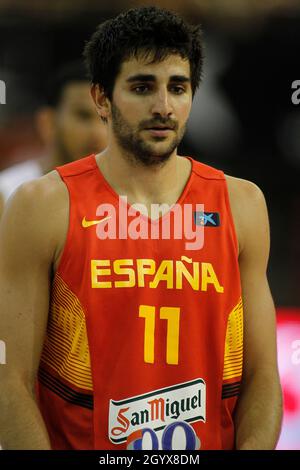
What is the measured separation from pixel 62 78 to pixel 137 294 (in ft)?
6.63

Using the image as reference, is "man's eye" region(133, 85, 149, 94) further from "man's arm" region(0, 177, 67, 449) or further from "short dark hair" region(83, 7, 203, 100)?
"man's arm" region(0, 177, 67, 449)

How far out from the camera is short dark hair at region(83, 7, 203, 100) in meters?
2.24

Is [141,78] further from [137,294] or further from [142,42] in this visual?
[137,294]

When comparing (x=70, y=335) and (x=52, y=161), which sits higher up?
(x=52, y=161)

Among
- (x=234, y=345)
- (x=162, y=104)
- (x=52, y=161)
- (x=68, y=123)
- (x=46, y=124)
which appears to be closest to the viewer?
(x=162, y=104)

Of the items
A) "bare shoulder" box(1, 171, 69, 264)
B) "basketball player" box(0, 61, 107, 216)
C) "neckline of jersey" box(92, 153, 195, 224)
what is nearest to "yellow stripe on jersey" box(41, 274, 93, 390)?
"bare shoulder" box(1, 171, 69, 264)

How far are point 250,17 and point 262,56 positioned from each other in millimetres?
260

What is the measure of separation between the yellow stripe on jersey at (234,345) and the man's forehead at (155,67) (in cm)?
73

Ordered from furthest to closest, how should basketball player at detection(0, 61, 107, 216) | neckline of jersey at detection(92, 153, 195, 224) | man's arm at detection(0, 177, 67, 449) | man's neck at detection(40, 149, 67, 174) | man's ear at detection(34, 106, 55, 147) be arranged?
man's ear at detection(34, 106, 55, 147) < man's neck at detection(40, 149, 67, 174) < basketball player at detection(0, 61, 107, 216) < neckline of jersey at detection(92, 153, 195, 224) < man's arm at detection(0, 177, 67, 449)

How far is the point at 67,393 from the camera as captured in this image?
2279 mm

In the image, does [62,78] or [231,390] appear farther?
[62,78]

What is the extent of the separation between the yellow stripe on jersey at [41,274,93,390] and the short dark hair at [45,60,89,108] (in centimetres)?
182

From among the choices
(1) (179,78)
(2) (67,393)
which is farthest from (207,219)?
(2) (67,393)

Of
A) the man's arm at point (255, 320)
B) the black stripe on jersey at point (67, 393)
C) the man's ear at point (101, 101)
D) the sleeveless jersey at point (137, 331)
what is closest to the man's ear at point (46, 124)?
the man's ear at point (101, 101)
